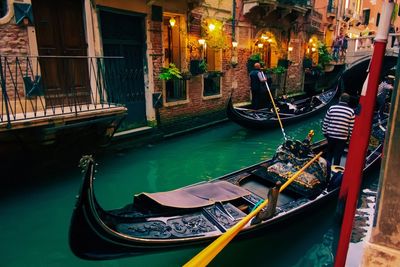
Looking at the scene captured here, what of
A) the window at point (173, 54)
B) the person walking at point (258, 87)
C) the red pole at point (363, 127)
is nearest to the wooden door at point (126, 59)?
the window at point (173, 54)

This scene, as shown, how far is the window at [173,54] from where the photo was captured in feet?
21.7

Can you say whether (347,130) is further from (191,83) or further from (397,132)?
(191,83)

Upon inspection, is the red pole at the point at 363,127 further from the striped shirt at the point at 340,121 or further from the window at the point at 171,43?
the window at the point at 171,43

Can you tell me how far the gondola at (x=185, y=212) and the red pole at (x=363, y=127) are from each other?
69 cm

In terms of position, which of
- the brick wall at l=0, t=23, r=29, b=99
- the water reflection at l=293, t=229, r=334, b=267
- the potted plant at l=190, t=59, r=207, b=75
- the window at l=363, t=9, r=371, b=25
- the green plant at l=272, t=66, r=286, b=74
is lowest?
the water reflection at l=293, t=229, r=334, b=267

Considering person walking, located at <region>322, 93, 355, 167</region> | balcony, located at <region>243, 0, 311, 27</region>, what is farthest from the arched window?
balcony, located at <region>243, 0, 311, 27</region>

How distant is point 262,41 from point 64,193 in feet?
24.0

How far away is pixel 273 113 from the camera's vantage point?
7051 mm

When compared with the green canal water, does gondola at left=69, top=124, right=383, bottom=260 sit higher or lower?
higher

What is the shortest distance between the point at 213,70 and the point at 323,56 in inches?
255

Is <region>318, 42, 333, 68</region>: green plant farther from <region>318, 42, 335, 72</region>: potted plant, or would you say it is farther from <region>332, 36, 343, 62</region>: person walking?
<region>332, 36, 343, 62</region>: person walking

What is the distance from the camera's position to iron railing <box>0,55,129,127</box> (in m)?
3.78

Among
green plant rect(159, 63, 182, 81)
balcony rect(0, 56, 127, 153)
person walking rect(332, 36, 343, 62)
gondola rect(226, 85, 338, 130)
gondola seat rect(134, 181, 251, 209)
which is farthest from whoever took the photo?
person walking rect(332, 36, 343, 62)

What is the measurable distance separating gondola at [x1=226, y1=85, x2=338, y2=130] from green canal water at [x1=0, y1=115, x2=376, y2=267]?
32 cm
